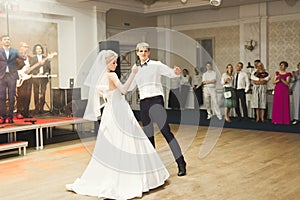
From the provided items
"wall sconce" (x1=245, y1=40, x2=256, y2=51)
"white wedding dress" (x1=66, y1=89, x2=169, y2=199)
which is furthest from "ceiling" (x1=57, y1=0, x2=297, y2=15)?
"white wedding dress" (x1=66, y1=89, x2=169, y2=199)

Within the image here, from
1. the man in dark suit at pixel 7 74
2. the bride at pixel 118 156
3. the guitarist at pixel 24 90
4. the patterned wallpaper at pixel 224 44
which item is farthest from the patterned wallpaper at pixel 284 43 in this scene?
the bride at pixel 118 156

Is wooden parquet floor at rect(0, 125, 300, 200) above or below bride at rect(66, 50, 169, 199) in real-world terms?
below

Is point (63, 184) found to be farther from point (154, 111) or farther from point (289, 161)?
point (289, 161)

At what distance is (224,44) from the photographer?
37.3ft

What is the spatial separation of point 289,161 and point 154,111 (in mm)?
2232

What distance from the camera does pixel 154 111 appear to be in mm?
4527

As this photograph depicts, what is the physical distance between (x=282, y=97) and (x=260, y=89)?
63 centimetres

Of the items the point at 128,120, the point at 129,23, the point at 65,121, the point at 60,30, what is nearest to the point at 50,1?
the point at 60,30

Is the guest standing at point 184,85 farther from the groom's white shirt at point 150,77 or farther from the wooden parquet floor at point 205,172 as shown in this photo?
the groom's white shirt at point 150,77

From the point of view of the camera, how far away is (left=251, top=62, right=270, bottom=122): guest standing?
9.25m

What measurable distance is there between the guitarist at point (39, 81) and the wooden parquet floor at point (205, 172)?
1.40 metres

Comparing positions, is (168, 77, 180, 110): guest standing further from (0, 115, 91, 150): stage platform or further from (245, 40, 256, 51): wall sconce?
(0, 115, 91, 150): stage platform

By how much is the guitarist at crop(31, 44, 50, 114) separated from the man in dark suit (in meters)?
0.56

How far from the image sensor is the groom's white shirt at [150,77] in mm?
4469
